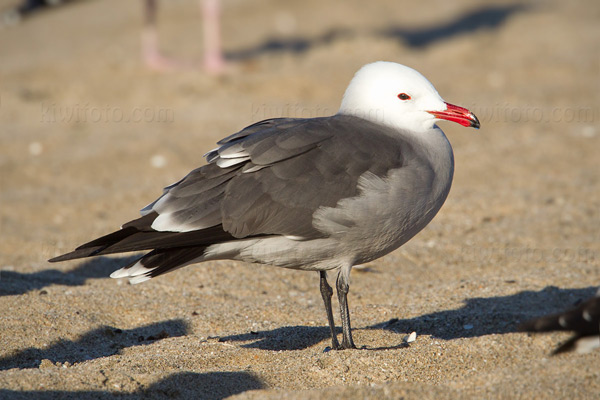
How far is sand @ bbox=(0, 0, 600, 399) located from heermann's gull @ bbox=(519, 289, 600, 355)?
305mm

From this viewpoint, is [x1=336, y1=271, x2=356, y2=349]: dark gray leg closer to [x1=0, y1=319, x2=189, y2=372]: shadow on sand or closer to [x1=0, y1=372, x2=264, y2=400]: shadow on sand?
[x1=0, y1=372, x2=264, y2=400]: shadow on sand

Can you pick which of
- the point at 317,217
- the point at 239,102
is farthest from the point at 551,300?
the point at 239,102

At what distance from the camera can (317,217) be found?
4129 mm

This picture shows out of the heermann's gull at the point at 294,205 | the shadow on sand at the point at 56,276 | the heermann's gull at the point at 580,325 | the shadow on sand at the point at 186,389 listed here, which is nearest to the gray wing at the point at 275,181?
the heermann's gull at the point at 294,205

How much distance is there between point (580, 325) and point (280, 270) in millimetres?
3138

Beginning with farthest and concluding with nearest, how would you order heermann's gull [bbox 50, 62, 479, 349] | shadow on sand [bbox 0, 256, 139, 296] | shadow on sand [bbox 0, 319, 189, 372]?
shadow on sand [bbox 0, 256, 139, 296] < shadow on sand [bbox 0, 319, 189, 372] < heermann's gull [bbox 50, 62, 479, 349]

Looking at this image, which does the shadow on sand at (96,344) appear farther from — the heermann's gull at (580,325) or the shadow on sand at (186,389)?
the heermann's gull at (580,325)

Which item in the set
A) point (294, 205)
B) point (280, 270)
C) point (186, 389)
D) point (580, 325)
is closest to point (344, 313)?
point (294, 205)

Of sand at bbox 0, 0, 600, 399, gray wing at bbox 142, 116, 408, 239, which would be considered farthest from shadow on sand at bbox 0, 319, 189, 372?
gray wing at bbox 142, 116, 408, 239

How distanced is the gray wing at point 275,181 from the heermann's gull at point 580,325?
1.26m

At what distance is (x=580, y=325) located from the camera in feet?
10.7

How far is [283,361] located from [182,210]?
963 mm

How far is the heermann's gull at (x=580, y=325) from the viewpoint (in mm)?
3217

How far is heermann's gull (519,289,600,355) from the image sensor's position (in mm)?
3217
